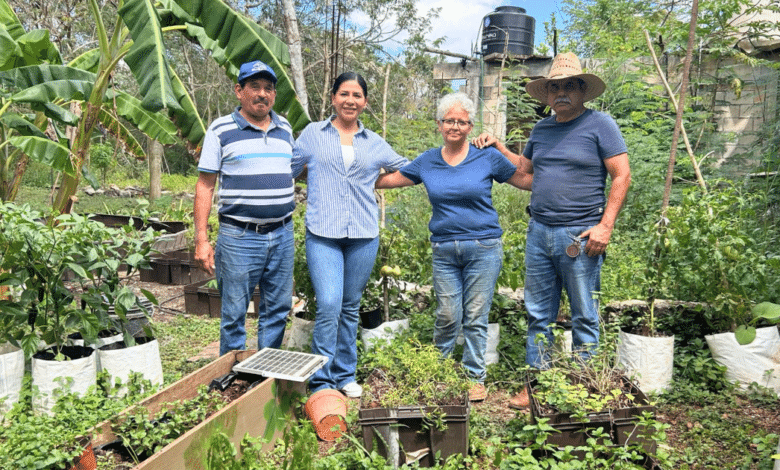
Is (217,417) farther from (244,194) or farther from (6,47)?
(6,47)

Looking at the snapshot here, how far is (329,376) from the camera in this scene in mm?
3451

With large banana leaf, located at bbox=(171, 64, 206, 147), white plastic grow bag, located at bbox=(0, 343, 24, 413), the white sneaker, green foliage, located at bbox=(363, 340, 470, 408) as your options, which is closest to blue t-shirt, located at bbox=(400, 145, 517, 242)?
green foliage, located at bbox=(363, 340, 470, 408)

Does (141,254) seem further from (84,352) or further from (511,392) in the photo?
(511,392)

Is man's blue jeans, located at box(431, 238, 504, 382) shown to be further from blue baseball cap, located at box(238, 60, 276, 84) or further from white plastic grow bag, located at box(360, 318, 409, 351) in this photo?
blue baseball cap, located at box(238, 60, 276, 84)

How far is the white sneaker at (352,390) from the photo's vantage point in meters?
3.52

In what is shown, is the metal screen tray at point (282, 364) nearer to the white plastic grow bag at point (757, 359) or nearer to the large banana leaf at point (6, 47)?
the white plastic grow bag at point (757, 359)

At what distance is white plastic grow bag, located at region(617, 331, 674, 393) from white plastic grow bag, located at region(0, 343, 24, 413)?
3.66 m

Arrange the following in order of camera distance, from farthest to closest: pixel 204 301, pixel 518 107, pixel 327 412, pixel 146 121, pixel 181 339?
1. pixel 518 107
2. pixel 146 121
3. pixel 204 301
4. pixel 181 339
5. pixel 327 412

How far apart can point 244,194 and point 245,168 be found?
0.50 ft

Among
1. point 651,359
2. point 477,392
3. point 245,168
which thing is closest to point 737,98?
point 651,359

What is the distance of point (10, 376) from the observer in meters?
3.32

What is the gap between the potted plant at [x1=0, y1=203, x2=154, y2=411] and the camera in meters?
3.20

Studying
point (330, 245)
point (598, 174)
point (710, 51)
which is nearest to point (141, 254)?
point (330, 245)

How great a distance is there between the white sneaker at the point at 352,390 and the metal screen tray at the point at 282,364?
1.18 ft
